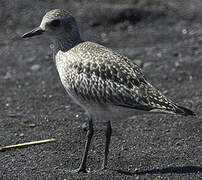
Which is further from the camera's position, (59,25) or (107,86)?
(59,25)

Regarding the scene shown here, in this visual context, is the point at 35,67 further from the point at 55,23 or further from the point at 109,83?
the point at 109,83

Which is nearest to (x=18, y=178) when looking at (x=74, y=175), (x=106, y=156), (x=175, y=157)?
(x=74, y=175)

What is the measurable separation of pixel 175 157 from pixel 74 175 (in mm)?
1483

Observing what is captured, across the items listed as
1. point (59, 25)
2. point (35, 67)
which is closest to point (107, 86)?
point (59, 25)

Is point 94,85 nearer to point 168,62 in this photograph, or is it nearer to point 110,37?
point 168,62

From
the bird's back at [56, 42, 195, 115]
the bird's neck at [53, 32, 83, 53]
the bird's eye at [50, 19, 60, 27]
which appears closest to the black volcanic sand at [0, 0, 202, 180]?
the bird's back at [56, 42, 195, 115]

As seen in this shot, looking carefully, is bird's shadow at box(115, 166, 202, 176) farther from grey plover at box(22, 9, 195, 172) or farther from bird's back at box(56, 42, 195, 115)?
bird's back at box(56, 42, 195, 115)

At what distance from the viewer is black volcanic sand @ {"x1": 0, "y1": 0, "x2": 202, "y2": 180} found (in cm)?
738

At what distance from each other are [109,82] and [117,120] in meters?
2.09

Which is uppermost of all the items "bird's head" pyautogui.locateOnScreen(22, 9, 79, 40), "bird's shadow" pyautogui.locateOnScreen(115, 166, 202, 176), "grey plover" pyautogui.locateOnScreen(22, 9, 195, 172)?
"bird's head" pyautogui.locateOnScreen(22, 9, 79, 40)

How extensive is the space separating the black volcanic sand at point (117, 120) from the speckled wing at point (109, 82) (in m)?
0.95

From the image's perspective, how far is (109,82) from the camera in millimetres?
6988

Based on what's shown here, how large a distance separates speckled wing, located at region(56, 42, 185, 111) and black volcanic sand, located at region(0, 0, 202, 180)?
95 centimetres

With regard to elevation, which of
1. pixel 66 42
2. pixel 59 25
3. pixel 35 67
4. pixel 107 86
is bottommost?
pixel 35 67
